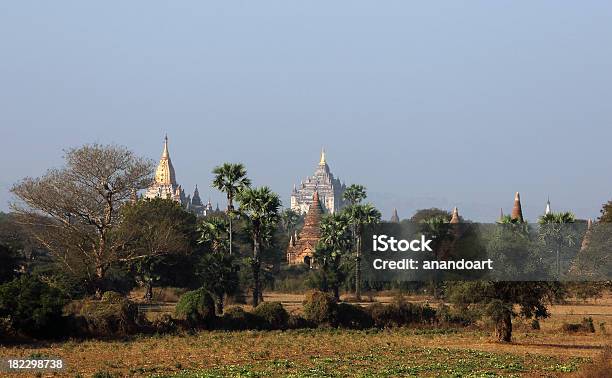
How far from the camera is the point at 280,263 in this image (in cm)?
11850

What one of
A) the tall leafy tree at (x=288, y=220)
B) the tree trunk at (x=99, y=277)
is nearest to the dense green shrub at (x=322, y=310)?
the tree trunk at (x=99, y=277)

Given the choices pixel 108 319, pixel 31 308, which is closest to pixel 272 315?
pixel 108 319

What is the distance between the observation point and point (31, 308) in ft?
130

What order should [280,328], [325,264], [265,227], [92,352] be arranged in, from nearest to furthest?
[92,352] < [280,328] < [265,227] < [325,264]

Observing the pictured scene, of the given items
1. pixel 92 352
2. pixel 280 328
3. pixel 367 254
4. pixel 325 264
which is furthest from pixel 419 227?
pixel 92 352

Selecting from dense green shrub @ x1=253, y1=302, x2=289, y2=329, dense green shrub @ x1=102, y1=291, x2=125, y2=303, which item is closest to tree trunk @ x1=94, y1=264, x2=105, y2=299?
dense green shrub @ x1=102, y1=291, x2=125, y2=303

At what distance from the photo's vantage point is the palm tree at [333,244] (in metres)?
77.1

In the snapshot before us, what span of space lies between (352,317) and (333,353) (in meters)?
12.8

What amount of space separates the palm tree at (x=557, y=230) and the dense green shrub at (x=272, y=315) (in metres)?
14.2

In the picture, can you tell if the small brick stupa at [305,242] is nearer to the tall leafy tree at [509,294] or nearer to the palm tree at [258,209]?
the palm tree at [258,209]

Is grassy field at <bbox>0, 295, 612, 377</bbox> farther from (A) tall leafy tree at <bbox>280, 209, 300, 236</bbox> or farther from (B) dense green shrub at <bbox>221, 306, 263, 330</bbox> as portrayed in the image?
(A) tall leafy tree at <bbox>280, 209, 300, 236</bbox>

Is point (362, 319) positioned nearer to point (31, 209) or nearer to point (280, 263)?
point (31, 209)

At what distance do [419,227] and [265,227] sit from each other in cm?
1200

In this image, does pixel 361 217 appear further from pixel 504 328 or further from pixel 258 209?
pixel 504 328
